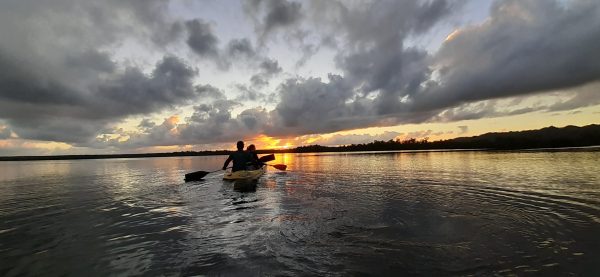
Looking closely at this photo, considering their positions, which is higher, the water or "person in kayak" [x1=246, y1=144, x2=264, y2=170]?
"person in kayak" [x1=246, y1=144, x2=264, y2=170]

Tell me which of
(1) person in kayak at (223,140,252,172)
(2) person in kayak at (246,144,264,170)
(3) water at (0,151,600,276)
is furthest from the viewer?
(2) person in kayak at (246,144,264,170)

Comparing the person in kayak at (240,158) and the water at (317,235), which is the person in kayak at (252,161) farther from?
the water at (317,235)

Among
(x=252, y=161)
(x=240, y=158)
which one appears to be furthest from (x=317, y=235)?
(x=252, y=161)

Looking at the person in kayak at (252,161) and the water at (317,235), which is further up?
the person in kayak at (252,161)

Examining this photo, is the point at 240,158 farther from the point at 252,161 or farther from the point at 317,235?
the point at 317,235

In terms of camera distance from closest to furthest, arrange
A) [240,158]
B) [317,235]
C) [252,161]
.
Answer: [317,235]
[240,158]
[252,161]

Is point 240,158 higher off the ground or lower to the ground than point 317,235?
higher

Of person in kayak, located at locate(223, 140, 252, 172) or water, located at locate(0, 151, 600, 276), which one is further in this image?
person in kayak, located at locate(223, 140, 252, 172)

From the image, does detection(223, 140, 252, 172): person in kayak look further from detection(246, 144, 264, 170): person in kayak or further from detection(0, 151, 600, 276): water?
detection(0, 151, 600, 276): water

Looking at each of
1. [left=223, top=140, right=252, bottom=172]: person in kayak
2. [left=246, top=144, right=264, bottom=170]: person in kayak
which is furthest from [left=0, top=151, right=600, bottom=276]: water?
[left=246, top=144, right=264, bottom=170]: person in kayak

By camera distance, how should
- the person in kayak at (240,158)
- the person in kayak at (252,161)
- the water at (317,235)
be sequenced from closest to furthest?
the water at (317,235) < the person in kayak at (240,158) < the person in kayak at (252,161)

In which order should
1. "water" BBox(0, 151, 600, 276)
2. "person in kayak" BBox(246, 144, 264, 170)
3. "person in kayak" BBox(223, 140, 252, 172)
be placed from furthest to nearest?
"person in kayak" BBox(246, 144, 264, 170)
"person in kayak" BBox(223, 140, 252, 172)
"water" BBox(0, 151, 600, 276)

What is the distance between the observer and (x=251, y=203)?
54.9 feet

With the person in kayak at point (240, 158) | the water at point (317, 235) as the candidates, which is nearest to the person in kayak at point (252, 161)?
the person in kayak at point (240, 158)
